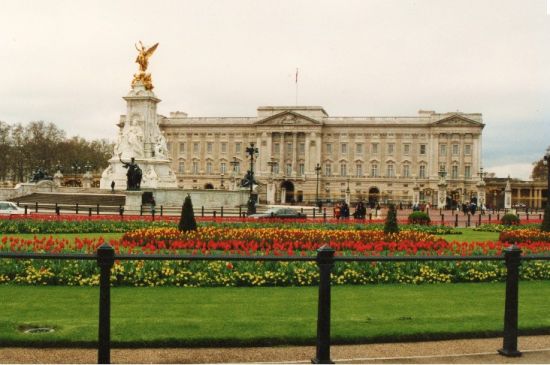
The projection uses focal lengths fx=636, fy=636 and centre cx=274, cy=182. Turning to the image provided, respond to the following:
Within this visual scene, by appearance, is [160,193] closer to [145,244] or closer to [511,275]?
[145,244]

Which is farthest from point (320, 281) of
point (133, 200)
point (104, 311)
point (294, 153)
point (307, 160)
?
point (294, 153)

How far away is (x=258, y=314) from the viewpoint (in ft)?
29.1

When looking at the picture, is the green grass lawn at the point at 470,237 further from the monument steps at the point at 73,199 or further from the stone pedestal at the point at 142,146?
the stone pedestal at the point at 142,146

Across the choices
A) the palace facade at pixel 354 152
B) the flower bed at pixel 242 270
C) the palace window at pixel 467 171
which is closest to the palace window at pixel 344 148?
the palace facade at pixel 354 152

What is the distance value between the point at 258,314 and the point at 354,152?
310 feet

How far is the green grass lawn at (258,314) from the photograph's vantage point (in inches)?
295

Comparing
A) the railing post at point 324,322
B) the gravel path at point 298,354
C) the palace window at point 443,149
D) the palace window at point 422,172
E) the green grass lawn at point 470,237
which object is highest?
the palace window at point 443,149

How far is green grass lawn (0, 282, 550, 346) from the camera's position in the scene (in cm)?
748

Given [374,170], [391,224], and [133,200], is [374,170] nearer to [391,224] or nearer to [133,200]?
[133,200]

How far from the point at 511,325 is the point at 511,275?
55 centimetres

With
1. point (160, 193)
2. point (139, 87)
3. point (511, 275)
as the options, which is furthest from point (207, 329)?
point (139, 87)

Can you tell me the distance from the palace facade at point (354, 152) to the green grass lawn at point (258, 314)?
87.3 m

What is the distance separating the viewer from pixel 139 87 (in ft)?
184

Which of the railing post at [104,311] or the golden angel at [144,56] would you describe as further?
the golden angel at [144,56]
